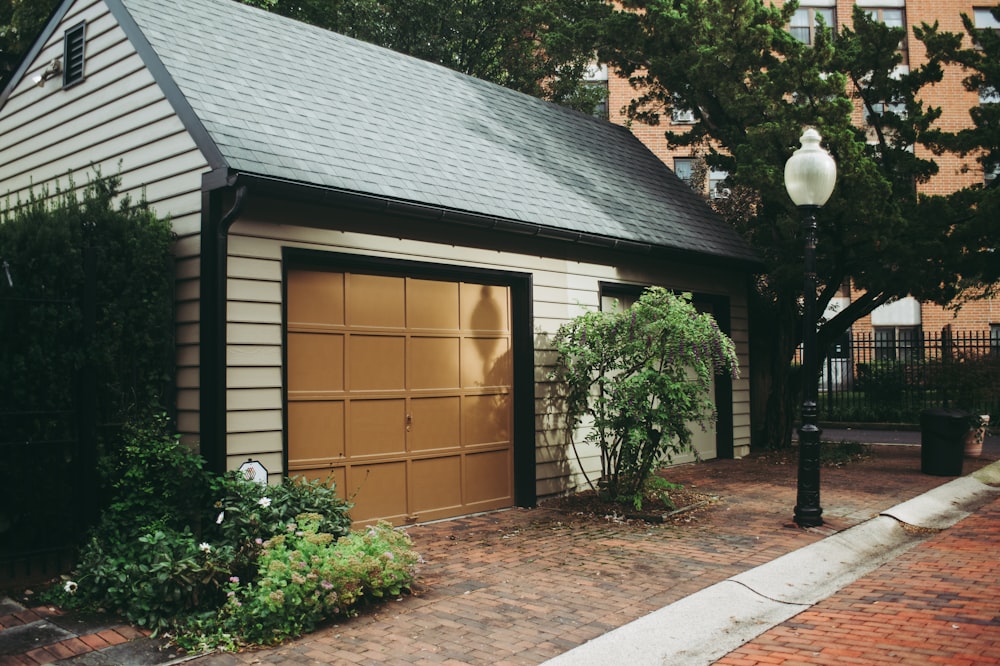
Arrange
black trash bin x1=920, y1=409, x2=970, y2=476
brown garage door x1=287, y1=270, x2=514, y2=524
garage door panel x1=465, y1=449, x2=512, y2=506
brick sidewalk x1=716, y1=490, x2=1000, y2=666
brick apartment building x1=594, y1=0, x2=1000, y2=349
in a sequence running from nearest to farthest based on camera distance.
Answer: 1. brick sidewalk x1=716, y1=490, x2=1000, y2=666
2. brown garage door x1=287, y1=270, x2=514, y2=524
3. garage door panel x1=465, y1=449, x2=512, y2=506
4. black trash bin x1=920, y1=409, x2=970, y2=476
5. brick apartment building x1=594, y1=0, x2=1000, y2=349

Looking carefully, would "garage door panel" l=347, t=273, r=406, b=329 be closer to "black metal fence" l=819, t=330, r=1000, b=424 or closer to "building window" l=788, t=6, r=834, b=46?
"black metal fence" l=819, t=330, r=1000, b=424

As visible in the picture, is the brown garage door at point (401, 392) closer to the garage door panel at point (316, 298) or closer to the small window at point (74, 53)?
the garage door panel at point (316, 298)

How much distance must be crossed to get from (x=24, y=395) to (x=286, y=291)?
222 cm

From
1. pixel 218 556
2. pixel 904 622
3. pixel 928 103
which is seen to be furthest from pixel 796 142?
pixel 928 103

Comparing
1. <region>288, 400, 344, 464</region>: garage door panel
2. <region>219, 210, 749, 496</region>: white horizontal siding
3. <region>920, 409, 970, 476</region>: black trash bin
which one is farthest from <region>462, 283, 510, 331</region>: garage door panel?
<region>920, 409, 970, 476</region>: black trash bin

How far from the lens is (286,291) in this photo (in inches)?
294

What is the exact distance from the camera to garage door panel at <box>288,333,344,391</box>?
7.69 meters

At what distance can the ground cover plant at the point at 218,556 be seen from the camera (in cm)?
534

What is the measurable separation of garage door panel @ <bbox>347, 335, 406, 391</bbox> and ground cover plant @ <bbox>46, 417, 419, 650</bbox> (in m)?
1.44

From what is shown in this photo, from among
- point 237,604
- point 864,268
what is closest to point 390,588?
point 237,604

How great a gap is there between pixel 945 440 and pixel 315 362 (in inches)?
354

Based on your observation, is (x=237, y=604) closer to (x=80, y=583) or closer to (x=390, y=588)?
(x=390, y=588)

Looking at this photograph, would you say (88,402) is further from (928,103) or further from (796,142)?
(928,103)

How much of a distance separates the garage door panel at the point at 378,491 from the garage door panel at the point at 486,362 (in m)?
1.38
